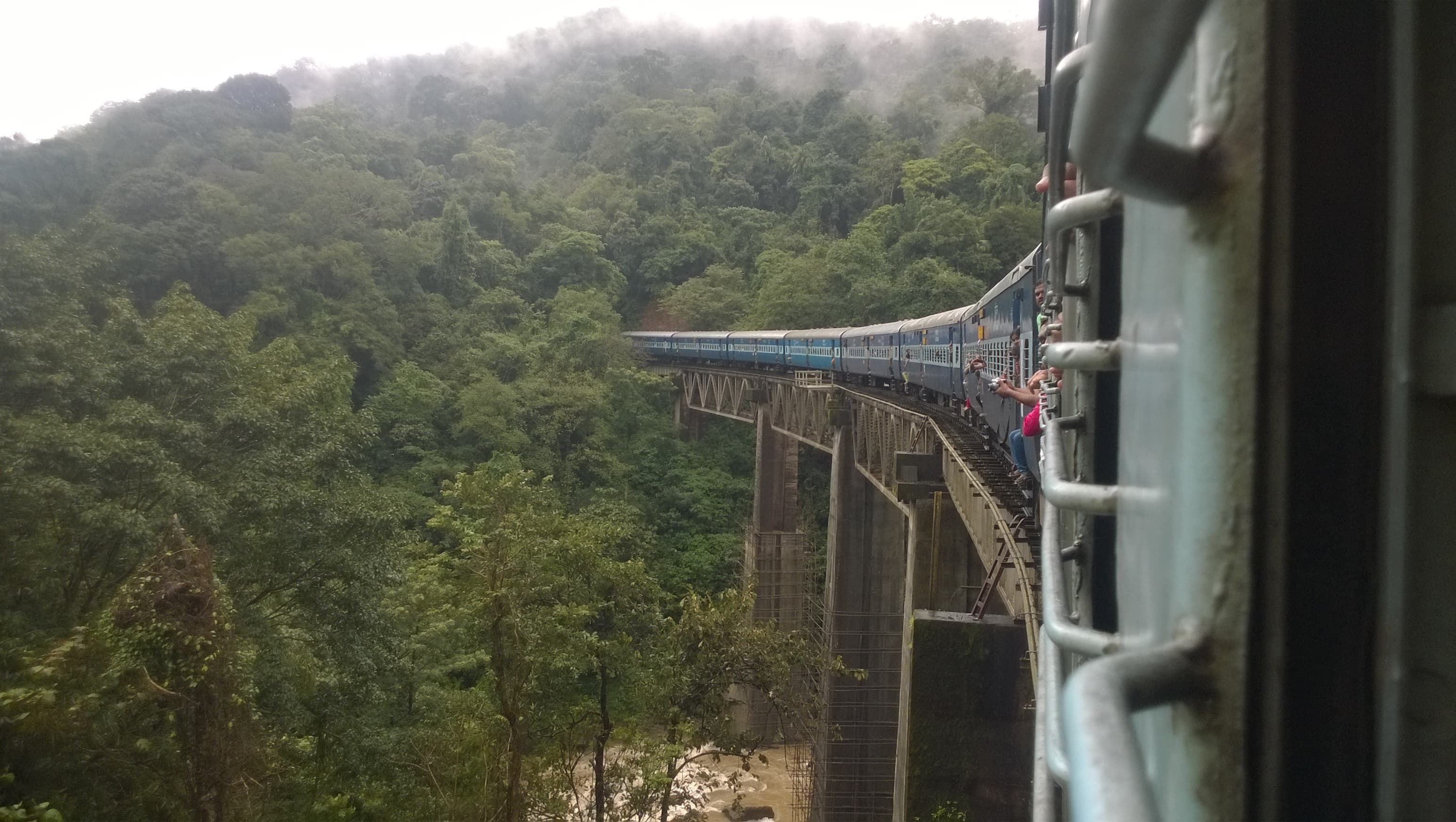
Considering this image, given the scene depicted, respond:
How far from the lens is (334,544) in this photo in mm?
10906

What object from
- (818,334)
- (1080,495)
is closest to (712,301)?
(818,334)

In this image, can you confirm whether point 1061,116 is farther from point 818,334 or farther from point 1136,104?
point 818,334

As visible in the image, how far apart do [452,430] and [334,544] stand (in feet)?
50.1

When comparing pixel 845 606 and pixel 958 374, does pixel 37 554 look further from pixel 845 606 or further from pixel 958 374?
pixel 845 606

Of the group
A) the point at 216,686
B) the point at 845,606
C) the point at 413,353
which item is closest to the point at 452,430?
the point at 413,353

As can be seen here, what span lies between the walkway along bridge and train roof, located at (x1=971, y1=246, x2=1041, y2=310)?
73.5 inches

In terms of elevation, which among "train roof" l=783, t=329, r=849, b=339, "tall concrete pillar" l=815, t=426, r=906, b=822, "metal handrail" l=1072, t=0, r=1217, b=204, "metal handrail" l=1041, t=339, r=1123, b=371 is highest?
"train roof" l=783, t=329, r=849, b=339

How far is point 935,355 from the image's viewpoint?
1349 cm

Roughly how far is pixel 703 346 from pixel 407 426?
9.94 metres

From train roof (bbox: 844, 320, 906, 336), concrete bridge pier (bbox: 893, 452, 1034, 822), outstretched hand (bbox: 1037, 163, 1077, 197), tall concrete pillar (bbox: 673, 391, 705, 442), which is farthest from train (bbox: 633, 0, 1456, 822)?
tall concrete pillar (bbox: 673, 391, 705, 442)

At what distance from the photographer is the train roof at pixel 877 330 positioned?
16.5m

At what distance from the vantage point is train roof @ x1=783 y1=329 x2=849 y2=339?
67.0ft

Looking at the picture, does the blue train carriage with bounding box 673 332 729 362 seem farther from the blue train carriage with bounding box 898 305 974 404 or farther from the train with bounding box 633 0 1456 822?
the train with bounding box 633 0 1456 822

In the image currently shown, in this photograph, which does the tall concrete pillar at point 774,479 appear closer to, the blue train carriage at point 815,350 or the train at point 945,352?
the blue train carriage at point 815,350
